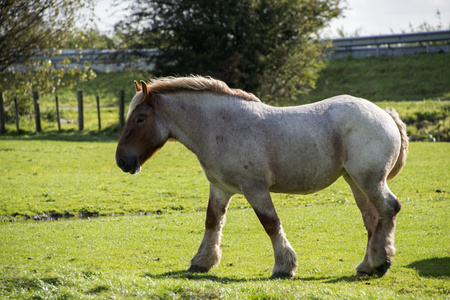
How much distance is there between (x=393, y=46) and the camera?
45812 mm

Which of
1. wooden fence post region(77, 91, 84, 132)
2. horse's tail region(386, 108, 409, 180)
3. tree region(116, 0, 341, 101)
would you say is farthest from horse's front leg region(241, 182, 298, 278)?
wooden fence post region(77, 91, 84, 132)

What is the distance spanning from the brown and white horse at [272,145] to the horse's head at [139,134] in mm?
15

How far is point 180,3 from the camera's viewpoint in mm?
31234

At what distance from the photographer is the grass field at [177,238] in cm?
634

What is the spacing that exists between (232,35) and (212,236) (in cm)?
2611

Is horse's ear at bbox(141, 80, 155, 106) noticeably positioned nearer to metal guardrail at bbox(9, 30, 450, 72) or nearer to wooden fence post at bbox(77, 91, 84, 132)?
wooden fence post at bbox(77, 91, 84, 132)

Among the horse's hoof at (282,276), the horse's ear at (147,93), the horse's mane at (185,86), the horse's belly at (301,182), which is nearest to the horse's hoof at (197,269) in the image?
the horse's hoof at (282,276)

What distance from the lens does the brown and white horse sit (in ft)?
24.1

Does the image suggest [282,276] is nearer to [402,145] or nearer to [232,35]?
[402,145]

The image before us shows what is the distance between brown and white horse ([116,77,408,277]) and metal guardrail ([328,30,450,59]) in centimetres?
3421

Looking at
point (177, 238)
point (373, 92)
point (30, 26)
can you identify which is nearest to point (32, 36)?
point (30, 26)

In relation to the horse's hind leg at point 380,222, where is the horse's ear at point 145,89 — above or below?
above

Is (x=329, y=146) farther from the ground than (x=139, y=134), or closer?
closer

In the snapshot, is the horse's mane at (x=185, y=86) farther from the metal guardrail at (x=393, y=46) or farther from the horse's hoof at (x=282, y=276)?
the metal guardrail at (x=393, y=46)
